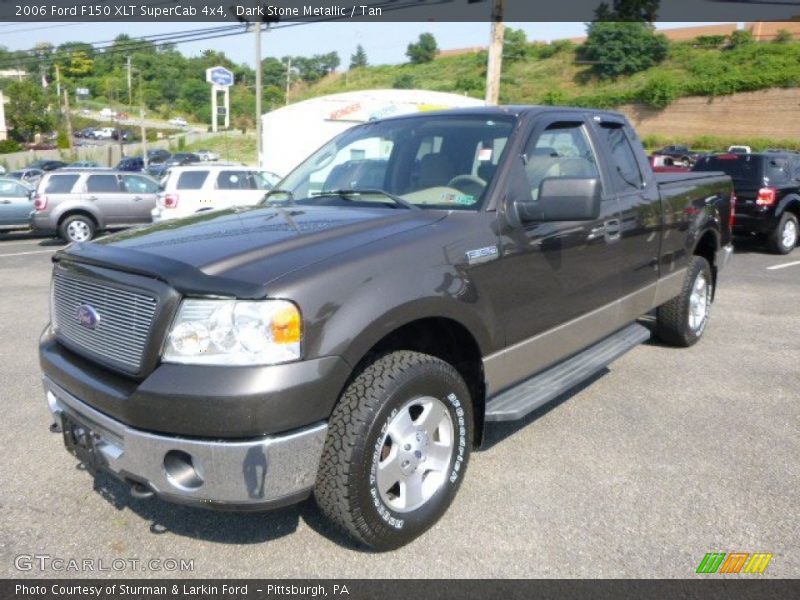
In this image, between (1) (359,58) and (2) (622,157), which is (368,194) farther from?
(1) (359,58)

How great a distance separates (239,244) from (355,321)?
2.07ft

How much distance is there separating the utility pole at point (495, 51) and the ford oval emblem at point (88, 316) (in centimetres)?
1390

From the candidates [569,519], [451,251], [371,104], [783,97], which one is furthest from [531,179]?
[783,97]

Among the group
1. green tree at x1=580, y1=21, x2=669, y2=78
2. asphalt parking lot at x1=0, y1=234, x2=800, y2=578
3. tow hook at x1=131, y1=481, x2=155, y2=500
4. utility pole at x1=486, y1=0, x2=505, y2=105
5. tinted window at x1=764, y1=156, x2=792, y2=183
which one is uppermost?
Answer: green tree at x1=580, y1=21, x2=669, y2=78

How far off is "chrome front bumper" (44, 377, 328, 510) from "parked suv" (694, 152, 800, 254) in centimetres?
1164

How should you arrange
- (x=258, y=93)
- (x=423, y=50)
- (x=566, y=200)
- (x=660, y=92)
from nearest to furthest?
(x=566, y=200) < (x=258, y=93) < (x=660, y=92) < (x=423, y=50)

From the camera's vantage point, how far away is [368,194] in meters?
Result: 3.69

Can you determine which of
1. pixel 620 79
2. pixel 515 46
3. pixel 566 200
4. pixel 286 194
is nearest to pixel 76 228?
pixel 286 194

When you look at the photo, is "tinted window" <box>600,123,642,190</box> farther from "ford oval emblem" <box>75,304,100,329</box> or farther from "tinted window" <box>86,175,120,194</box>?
"tinted window" <box>86,175,120,194</box>

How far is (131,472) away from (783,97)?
5644cm

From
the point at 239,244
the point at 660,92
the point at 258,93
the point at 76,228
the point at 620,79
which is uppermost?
the point at 620,79

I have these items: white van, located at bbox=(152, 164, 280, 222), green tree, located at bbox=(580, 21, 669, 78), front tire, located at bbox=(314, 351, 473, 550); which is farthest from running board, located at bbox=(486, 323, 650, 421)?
green tree, located at bbox=(580, 21, 669, 78)

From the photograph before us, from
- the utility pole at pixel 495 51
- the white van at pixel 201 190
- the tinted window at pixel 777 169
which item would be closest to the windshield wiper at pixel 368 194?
the tinted window at pixel 777 169

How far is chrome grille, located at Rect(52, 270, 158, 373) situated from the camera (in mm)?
2598
